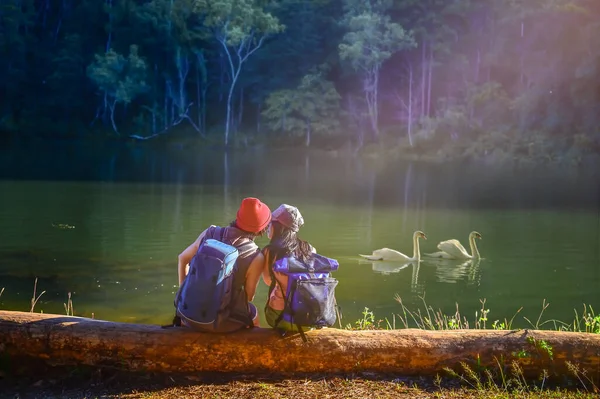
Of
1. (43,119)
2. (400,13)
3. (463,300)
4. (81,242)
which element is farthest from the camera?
(43,119)

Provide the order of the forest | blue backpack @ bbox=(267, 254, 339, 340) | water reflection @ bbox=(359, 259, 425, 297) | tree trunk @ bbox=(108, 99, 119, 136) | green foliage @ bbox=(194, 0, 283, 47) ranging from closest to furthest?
blue backpack @ bbox=(267, 254, 339, 340), water reflection @ bbox=(359, 259, 425, 297), the forest, green foliage @ bbox=(194, 0, 283, 47), tree trunk @ bbox=(108, 99, 119, 136)

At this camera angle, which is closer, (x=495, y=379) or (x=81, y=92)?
(x=495, y=379)

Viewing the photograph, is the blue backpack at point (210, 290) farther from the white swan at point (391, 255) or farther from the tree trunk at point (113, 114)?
the tree trunk at point (113, 114)

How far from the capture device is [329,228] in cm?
1574

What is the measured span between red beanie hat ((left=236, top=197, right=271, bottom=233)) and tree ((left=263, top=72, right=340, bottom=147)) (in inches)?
1537

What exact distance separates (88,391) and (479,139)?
118 feet

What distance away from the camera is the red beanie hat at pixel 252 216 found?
4547 mm

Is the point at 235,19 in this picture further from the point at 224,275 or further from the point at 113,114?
the point at 224,275

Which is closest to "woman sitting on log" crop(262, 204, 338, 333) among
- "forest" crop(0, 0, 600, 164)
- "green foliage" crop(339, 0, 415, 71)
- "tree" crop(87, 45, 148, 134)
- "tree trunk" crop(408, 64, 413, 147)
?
"forest" crop(0, 0, 600, 164)

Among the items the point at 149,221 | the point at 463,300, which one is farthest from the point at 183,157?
the point at 463,300

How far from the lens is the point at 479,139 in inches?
1518

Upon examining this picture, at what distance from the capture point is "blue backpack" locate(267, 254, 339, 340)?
444 cm

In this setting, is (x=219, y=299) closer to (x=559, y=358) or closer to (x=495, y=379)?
Answer: (x=495, y=379)

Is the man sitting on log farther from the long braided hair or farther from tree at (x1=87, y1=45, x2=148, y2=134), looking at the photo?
tree at (x1=87, y1=45, x2=148, y2=134)
